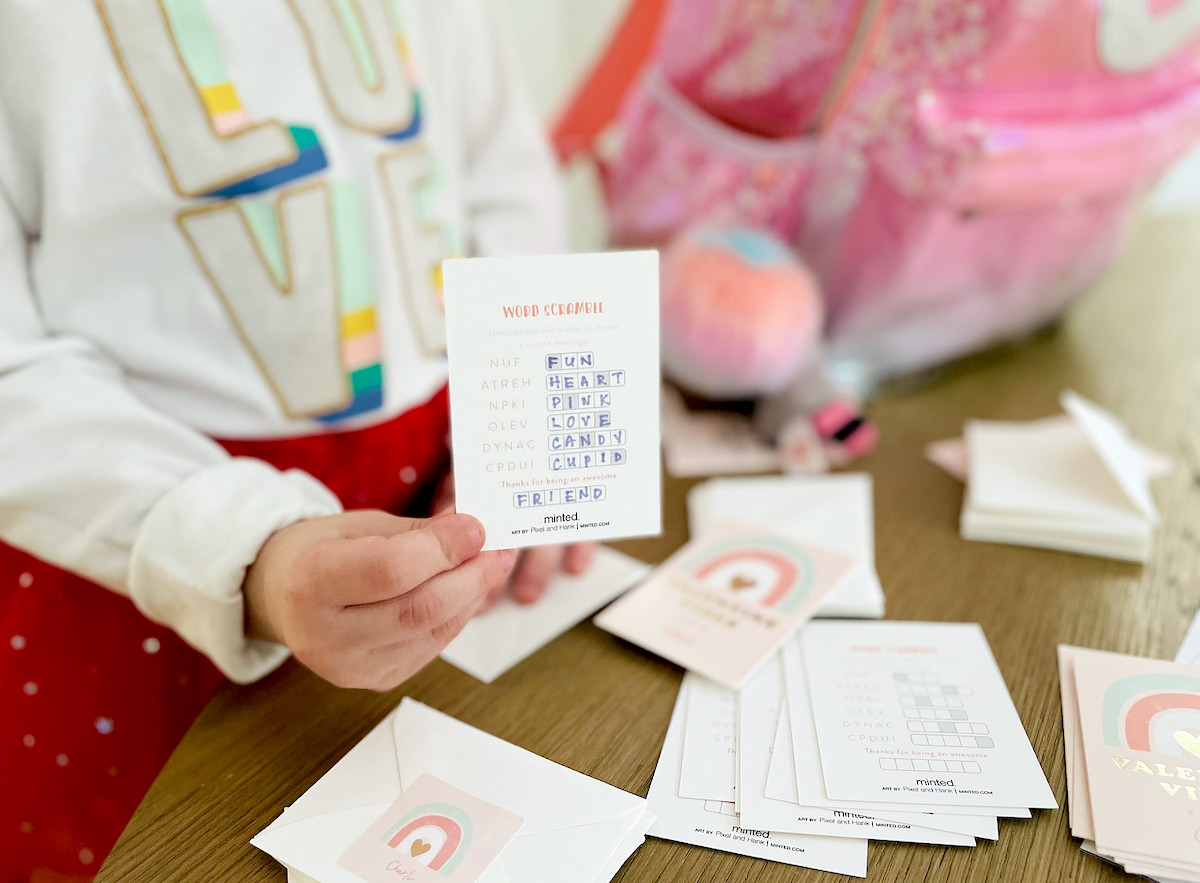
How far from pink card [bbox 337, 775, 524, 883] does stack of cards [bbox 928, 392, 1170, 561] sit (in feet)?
1.40

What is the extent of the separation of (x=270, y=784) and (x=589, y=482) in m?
0.22

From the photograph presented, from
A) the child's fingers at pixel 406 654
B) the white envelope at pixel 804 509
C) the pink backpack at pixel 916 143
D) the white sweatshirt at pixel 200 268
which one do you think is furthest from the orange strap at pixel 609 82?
the child's fingers at pixel 406 654

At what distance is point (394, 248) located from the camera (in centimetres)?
63

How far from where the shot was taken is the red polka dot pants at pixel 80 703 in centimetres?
53

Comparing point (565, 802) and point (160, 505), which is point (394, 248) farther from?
point (565, 802)

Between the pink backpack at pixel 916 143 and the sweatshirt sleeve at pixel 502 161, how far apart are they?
0.40 feet

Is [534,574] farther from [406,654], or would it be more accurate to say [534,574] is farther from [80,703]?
[80,703]

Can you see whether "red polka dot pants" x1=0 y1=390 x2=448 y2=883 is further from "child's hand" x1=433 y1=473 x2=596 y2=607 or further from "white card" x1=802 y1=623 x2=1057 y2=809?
"white card" x1=802 y1=623 x2=1057 y2=809

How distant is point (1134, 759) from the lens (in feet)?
1.39

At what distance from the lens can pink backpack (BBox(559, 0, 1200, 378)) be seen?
743 mm

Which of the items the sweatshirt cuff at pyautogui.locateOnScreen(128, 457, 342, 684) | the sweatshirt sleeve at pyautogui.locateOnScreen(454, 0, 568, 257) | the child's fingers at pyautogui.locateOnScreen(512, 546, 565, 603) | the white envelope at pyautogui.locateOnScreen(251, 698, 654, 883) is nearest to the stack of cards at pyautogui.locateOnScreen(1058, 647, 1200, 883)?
the white envelope at pyautogui.locateOnScreen(251, 698, 654, 883)

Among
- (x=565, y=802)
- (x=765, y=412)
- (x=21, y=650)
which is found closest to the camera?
(x=565, y=802)

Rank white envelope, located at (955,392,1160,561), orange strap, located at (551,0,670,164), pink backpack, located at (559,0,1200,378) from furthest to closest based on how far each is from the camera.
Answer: orange strap, located at (551,0,670,164), pink backpack, located at (559,0,1200,378), white envelope, located at (955,392,1160,561)

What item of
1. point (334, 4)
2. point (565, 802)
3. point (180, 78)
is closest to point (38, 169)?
point (180, 78)
